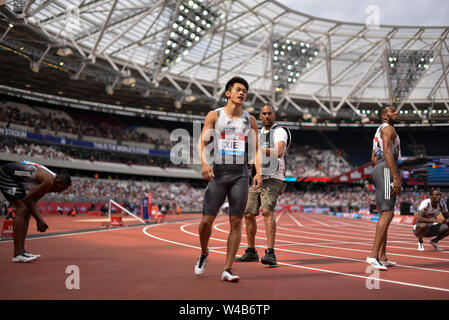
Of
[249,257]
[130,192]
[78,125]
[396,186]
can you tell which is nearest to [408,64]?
[130,192]

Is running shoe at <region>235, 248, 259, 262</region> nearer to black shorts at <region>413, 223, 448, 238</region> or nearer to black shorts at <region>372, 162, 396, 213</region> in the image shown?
black shorts at <region>372, 162, 396, 213</region>

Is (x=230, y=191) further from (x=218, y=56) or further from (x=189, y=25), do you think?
(x=218, y=56)

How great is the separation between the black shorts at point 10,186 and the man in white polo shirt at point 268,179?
3.18m

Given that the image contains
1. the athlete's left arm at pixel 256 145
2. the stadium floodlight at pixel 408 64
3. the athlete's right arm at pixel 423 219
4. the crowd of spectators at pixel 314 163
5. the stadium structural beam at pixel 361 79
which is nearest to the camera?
the athlete's left arm at pixel 256 145

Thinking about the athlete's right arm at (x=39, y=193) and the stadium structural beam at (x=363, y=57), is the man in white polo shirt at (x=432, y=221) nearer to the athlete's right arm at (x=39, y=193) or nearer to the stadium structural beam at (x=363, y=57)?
the athlete's right arm at (x=39, y=193)

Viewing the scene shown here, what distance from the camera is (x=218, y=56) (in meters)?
35.6

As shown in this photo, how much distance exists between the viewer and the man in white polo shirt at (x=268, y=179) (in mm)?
5656

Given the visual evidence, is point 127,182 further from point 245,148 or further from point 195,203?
point 245,148

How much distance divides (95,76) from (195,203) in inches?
747

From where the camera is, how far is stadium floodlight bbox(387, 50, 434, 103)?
119ft

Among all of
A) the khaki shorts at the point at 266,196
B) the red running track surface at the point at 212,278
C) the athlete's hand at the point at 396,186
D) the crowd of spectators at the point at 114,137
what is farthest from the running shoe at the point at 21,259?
the crowd of spectators at the point at 114,137

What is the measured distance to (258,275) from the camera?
439cm

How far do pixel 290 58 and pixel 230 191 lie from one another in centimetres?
3327

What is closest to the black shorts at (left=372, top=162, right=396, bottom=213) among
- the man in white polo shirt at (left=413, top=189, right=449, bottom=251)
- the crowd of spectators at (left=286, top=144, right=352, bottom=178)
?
the man in white polo shirt at (left=413, top=189, right=449, bottom=251)
